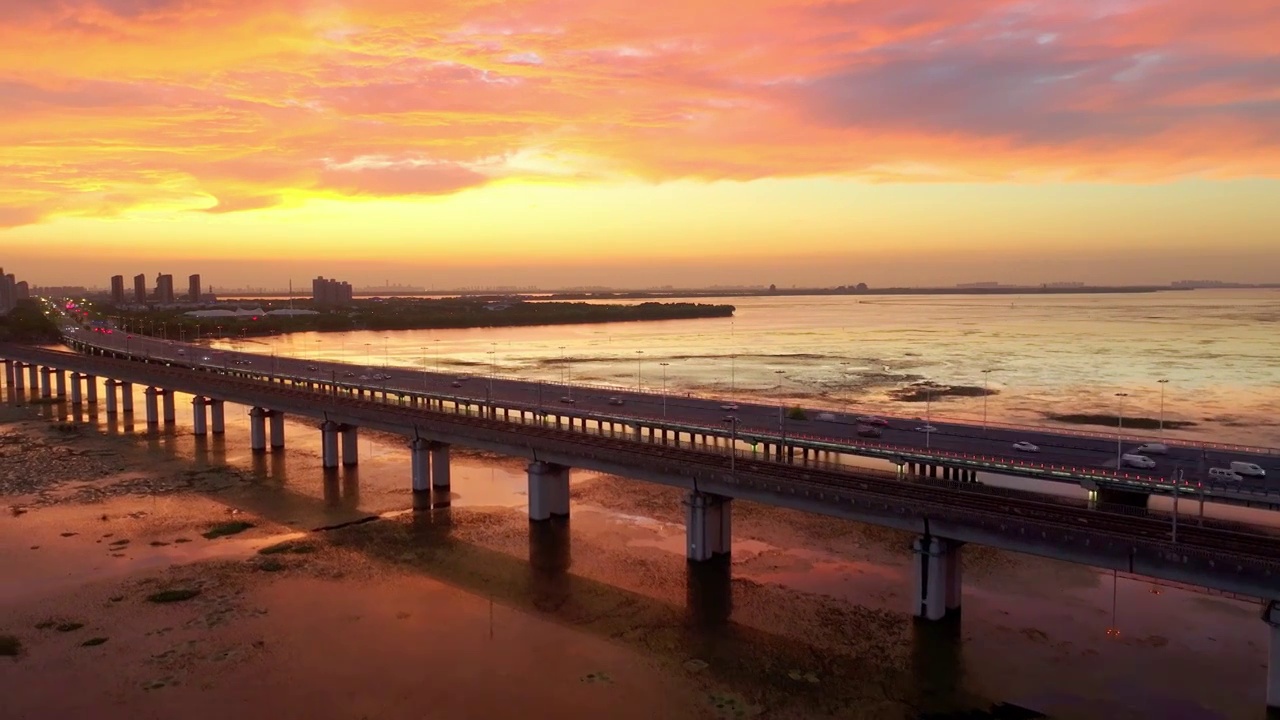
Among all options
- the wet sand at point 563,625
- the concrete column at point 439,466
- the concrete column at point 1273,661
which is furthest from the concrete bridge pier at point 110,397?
the concrete column at point 1273,661

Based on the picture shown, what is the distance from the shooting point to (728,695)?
32.0 metres

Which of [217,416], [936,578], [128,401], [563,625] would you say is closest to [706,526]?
[563,625]

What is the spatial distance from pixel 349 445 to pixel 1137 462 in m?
56.5

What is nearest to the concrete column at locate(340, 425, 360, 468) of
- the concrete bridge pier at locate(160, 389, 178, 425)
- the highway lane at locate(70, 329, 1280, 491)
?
the highway lane at locate(70, 329, 1280, 491)

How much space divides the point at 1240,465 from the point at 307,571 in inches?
1963

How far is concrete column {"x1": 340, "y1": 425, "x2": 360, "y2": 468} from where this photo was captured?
7088 cm

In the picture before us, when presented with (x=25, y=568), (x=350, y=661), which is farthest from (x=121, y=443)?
(x=350, y=661)

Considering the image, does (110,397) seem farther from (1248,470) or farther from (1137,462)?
(1248,470)

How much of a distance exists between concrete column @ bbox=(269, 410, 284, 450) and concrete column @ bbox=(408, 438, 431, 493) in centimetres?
2472

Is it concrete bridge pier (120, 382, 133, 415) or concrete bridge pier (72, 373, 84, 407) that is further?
concrete bridge pier (72, 373, 84, 407)

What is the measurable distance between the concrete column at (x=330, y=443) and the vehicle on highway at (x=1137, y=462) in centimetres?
5683

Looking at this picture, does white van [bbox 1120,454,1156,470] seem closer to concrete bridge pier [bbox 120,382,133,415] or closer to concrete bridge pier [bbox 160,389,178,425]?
concrete bridge pier [bbox 160,389,178,425]

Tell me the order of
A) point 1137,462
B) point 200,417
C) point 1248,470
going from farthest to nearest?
point 200,417, point 1137,462, point 1248,470

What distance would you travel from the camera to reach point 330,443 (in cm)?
7088
